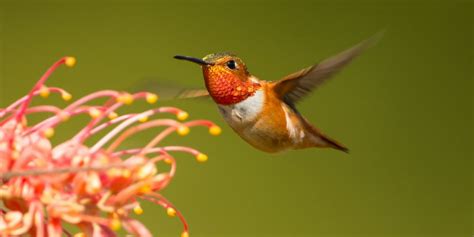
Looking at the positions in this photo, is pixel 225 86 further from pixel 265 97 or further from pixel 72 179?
pixel 72 179

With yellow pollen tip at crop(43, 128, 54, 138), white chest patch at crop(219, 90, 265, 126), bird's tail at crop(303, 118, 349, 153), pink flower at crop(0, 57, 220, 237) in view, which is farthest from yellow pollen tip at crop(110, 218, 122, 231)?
bird's tail at crop(303, 118, 349, 153)

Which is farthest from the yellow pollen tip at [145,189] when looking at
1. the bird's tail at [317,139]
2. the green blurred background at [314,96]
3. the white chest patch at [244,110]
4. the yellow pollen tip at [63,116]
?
the green blurred background at [314,96]

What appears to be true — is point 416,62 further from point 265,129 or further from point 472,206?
point 265,129

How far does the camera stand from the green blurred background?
8.14 ft

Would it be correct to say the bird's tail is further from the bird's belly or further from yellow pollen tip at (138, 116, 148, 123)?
yellow pollen tip at (138, 116, 148, 123)

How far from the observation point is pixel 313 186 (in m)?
2.85

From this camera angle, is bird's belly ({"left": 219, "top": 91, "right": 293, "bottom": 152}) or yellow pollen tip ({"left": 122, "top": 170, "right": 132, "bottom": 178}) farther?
bird's belly ({"left": 219, "top": 91, "right": 293, "bottom": 152})

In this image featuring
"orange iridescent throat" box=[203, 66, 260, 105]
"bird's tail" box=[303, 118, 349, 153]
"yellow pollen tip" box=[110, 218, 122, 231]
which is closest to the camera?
"yellow pollen tip" box=[110, 218, 122, 231]

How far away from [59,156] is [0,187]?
0.07 meters

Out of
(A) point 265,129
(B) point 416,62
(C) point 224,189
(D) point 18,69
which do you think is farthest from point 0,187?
(B) point 416,62

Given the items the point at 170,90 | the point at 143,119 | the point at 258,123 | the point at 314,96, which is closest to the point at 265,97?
the point at 258,123

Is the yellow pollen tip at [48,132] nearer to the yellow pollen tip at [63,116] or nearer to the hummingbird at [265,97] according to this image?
the yellow pollen tip at [63,116]

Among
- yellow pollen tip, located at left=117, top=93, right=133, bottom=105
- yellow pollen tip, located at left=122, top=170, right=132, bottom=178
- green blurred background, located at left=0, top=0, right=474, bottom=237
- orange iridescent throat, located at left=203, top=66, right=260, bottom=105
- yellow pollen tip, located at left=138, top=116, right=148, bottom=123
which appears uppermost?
yellow pollen tip, located at left=117, top=93, right=133, bottom=105

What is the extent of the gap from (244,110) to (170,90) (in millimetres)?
142
